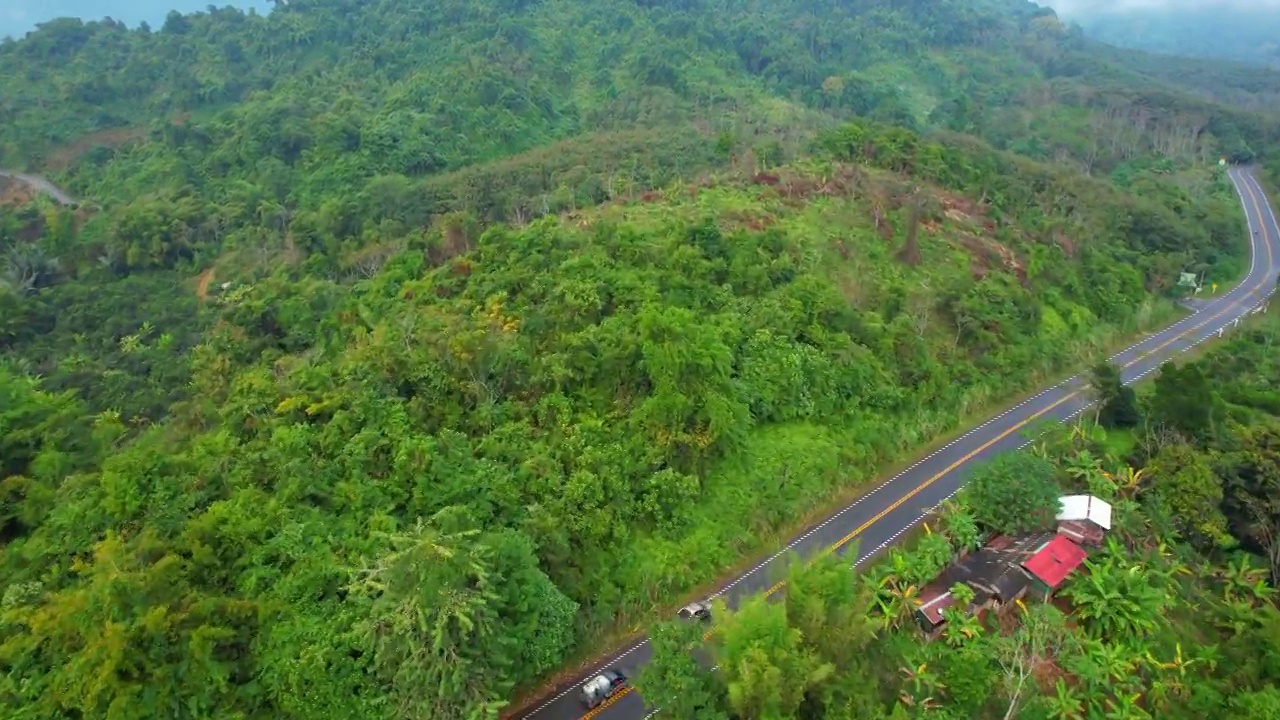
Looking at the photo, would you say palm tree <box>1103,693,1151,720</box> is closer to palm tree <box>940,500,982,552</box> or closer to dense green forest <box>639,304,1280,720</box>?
dense green forest <box>639,304,1280,720</box>

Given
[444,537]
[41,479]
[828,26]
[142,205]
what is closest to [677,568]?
[444,537]

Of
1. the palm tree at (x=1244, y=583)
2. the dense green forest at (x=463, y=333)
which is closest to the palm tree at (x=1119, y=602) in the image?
the palm tree at (x=1244, y=583)

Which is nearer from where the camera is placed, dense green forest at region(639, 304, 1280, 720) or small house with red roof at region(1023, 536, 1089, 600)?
dense green forest at region(639, 304, 1280, 720)

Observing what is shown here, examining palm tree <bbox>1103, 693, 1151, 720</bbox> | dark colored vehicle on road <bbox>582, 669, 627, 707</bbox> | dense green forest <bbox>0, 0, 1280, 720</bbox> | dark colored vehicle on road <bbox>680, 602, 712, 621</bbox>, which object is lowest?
palm tree <bbox>1103, 693, 1151, 720</bbox>

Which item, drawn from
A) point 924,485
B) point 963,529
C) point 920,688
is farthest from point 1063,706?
point 924,485

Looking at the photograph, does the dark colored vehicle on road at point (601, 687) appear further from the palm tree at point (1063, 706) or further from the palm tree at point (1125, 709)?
the palm tree at point (1125, 709)

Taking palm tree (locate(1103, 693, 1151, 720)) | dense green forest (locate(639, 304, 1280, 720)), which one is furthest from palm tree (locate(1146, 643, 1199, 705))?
palm tree (locate(1103, 693, 1151, 720))

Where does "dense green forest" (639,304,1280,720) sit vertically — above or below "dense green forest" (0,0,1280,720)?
below

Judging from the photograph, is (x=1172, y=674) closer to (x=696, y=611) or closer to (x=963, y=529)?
(x=963, y=529)
